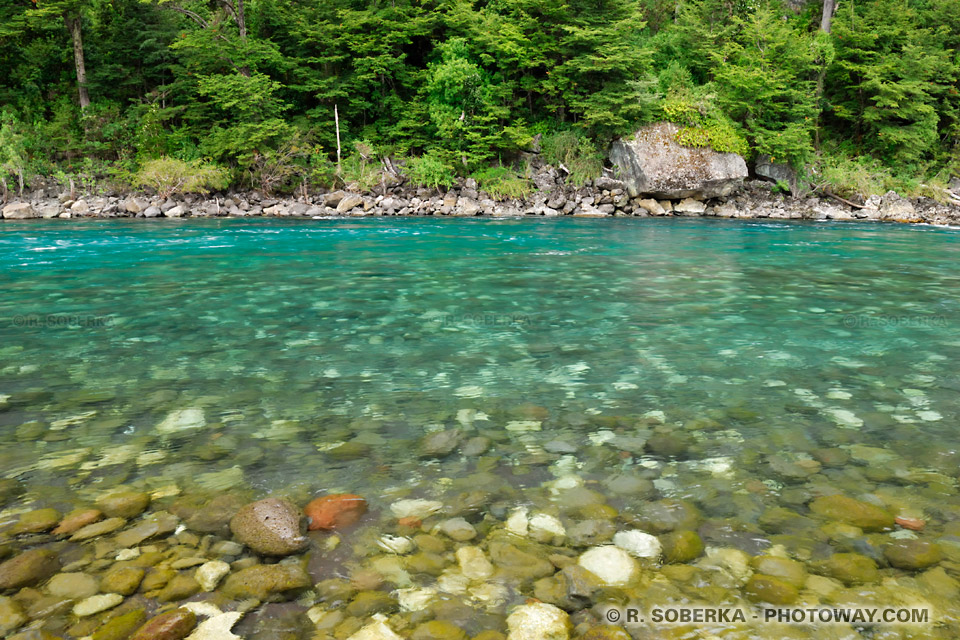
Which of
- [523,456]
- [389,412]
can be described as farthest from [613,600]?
[389,412]

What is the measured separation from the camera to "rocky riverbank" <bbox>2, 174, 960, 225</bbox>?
803 inches

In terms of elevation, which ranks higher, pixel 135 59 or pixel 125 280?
pixel 135 59

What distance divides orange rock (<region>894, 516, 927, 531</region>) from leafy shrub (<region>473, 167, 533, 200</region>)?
2167 centimetres

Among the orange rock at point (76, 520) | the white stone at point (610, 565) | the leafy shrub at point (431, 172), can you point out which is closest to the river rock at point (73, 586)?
the orange rock at point (76, 520)

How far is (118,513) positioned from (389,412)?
146 centimetres

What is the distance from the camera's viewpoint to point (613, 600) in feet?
6.23

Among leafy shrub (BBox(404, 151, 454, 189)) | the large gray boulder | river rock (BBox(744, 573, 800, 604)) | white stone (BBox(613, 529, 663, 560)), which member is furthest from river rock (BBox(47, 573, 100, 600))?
leafy shrub (BBox(404, 151, 454, 189))

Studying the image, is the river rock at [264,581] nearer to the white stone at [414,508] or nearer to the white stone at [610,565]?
the white stone at [414,508]

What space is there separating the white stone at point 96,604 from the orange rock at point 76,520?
50 centimetres

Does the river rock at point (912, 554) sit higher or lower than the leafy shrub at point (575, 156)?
lower

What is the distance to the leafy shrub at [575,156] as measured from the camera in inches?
926

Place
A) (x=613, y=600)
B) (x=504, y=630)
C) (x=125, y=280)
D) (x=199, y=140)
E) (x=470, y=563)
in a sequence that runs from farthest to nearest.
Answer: (x=199, y=140)
(x=125, y=280)
(x=470, y=563)
(x=613, y=600)
(x=504, y=630)

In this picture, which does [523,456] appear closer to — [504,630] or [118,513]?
[504,630]

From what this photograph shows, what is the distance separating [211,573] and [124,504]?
0.71m
